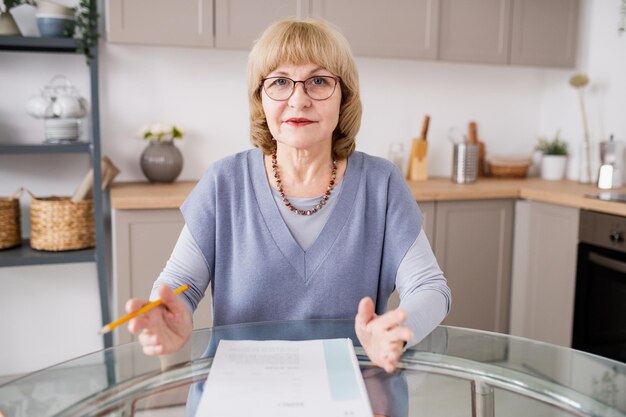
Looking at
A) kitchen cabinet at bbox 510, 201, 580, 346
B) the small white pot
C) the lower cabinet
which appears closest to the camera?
kitchen cabinet at bbox 510, 201, 580, 346

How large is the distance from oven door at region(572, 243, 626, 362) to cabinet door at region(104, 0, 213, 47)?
1.90 metres

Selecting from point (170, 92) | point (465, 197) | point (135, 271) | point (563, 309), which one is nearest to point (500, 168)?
point (465, 197)

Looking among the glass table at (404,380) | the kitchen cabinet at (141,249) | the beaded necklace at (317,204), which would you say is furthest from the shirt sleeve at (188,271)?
the kitchen cabinet at (141,249)

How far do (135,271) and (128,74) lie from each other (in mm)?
977

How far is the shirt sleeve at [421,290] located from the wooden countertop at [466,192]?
4.34 ft

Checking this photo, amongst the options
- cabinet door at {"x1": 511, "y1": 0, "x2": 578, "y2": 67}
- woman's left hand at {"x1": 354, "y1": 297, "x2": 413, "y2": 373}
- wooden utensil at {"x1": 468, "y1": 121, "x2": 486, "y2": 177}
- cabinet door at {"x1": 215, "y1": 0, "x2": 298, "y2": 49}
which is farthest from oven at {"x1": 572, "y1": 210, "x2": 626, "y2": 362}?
woman's left hand at {"x1": 354, "y1": 297, "x2": 413, "y2": 373}

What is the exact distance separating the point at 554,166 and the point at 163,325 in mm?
2824

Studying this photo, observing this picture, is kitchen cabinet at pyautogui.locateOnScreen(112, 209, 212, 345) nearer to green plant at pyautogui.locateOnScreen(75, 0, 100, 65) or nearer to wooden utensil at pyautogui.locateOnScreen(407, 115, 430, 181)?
green plant at pyautogui.locateOnScreen(75, 0, 100, 65)

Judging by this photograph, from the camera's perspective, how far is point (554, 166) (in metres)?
3.42

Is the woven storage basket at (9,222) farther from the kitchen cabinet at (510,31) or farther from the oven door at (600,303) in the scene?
the oven door at (600,303)

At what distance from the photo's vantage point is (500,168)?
3.41m

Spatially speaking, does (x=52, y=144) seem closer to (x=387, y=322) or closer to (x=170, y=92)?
(x=170, y=92)

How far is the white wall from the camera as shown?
281cm

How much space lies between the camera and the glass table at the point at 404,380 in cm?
105
